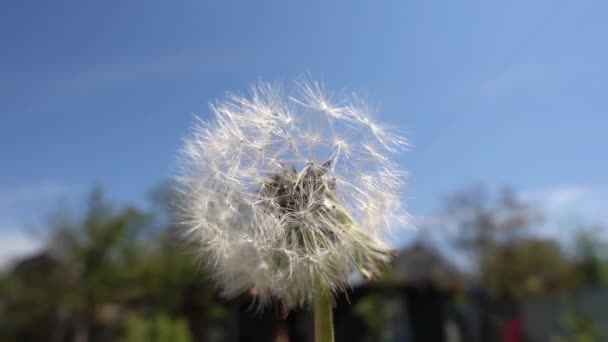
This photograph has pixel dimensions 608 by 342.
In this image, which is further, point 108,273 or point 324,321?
point 108,273

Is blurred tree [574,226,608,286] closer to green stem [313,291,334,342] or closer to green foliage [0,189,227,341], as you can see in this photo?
green foliage [0,189,227,341]

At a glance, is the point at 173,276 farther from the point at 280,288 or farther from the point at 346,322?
the point at 280,288

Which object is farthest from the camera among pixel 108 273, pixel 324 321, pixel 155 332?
pixel 108 273

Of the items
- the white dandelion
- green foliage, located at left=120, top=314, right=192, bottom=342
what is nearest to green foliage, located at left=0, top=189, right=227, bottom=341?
green foliage, located at left=120, top=314, right=192, bottom=342

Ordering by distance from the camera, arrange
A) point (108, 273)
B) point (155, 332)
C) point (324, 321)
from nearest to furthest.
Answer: point (324, 321) → point (155, 332) → point (108, 273)

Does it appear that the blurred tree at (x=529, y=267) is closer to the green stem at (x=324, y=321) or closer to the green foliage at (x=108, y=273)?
the green foliage at (x=108, y=273)

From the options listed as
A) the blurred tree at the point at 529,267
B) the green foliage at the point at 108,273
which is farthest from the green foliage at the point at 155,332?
the blurred tree at the point at 529,267

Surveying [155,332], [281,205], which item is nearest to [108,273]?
[155,332]

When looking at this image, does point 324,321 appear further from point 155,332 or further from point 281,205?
point 155,332

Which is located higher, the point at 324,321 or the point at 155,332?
the point at 155,332
